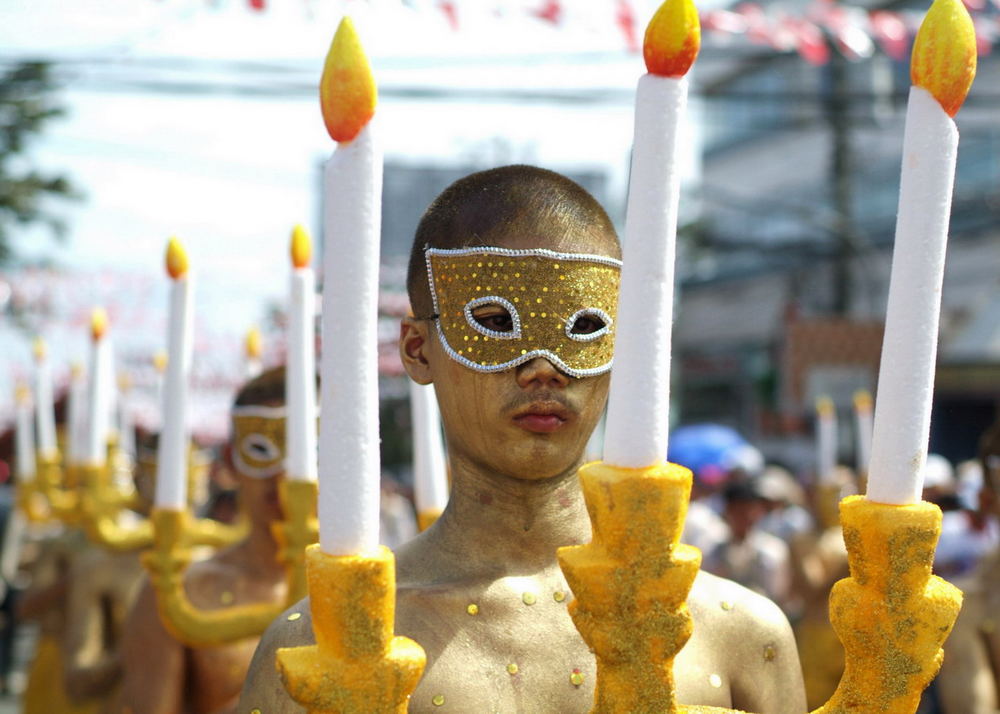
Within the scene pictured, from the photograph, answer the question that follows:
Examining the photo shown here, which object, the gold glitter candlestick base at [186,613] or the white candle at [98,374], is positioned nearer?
the gold glitter candlestick base at [186,613]

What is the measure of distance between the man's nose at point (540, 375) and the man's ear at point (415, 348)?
29 centimetres

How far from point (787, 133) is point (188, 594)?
2871 centimetres

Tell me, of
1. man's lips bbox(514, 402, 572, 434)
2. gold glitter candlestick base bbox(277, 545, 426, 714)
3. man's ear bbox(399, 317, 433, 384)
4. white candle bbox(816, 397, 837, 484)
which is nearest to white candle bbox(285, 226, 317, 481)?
man's ear bbox(399, 317, 433, 384)

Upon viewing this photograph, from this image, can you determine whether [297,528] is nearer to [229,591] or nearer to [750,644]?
[229,591]

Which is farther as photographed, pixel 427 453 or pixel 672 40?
pixel 427 453

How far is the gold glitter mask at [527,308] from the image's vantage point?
72.0 inches

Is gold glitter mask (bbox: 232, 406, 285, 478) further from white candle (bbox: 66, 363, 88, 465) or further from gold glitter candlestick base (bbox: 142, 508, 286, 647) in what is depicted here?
white candle (bbox: 66, 363, 88, 465)

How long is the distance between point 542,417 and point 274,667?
55 centimetres

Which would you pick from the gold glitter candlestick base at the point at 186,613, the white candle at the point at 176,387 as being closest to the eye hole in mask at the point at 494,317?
the white candle at the point at 176,387

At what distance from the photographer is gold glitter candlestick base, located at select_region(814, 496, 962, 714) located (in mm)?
1317

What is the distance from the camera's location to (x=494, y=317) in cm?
188

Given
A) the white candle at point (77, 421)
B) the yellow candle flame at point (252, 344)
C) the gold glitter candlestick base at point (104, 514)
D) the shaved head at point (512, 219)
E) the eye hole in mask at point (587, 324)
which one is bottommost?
the gold glitter candlestick base at point (104, 514)

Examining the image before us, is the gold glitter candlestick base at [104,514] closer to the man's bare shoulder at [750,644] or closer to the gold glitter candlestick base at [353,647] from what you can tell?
the man's bare shoulder at [750,644]

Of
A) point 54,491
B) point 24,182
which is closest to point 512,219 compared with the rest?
point 54,491
